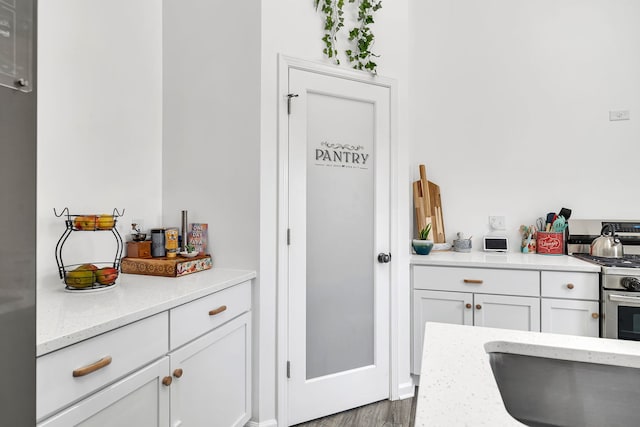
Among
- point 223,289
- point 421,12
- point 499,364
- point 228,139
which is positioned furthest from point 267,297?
point 421,12

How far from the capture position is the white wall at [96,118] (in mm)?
1542

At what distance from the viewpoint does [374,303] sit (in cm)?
235

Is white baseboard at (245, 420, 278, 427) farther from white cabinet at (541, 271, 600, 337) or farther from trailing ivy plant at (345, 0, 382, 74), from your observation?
trailing ivy plant at (345, 0, 382, 74)

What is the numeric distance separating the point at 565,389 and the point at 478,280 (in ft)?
5.52

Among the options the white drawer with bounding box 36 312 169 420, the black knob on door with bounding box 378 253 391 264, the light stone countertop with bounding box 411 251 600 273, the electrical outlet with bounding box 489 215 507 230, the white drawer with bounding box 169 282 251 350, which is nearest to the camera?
the white drawer with bounding box 36 312 169 420

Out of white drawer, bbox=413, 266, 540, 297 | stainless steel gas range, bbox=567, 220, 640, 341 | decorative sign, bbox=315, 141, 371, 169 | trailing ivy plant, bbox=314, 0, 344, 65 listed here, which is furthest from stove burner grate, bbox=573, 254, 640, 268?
trailing ivy plant, bbox=314, 0, 344, 65

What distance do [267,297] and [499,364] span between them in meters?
1.35

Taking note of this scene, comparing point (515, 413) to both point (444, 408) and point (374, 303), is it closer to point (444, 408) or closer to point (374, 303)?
point (444, 408)

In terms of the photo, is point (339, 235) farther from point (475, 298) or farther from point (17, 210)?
point (17, 210)

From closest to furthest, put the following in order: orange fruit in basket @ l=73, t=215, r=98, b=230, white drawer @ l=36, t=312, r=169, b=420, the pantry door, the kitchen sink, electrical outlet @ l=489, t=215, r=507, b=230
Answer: the kitchen sink → white drawer @ l=36, t=312, r=169, b=420 → orange fruit in basket @ l=73, t=215, r=98, b=230 → the pantry door → electrical outlet @ l=489, t=215, r=507, b=230

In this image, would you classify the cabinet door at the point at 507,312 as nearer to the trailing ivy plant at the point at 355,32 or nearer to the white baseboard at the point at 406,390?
the white baseboard at the point at 406,390

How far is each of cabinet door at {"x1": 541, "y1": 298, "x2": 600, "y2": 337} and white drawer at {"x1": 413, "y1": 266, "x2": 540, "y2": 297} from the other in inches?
4.6

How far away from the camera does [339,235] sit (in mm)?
2256

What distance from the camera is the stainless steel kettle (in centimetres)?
244
